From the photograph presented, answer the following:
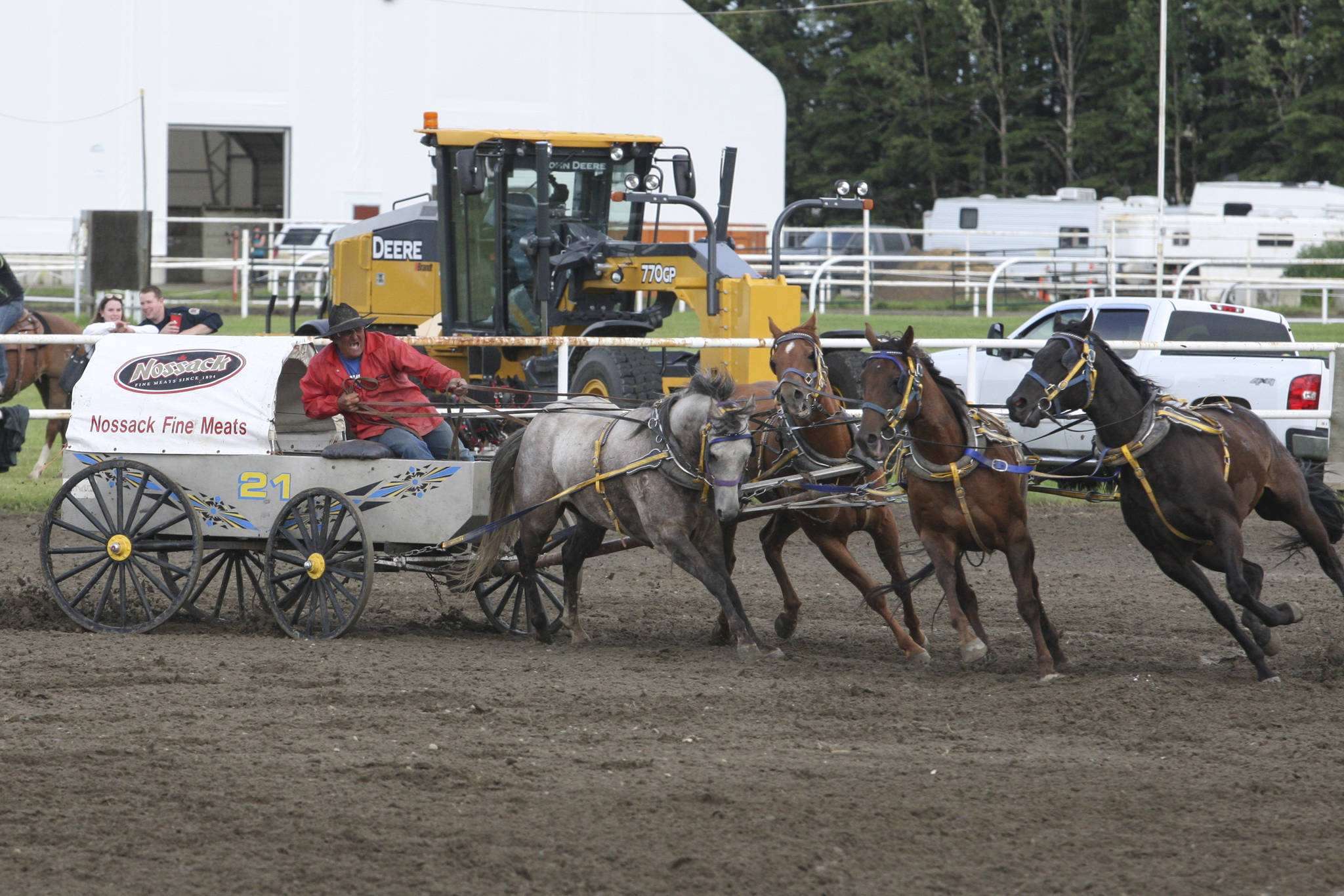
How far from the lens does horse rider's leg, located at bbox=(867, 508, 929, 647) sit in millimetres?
8453

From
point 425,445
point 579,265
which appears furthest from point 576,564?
point 579,265

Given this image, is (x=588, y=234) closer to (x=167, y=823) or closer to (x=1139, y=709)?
(x=1139, y=709)

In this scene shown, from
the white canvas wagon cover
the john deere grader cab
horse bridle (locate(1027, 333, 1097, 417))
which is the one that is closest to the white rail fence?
the john deere grader cab

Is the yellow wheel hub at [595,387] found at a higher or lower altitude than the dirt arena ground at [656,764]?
higher

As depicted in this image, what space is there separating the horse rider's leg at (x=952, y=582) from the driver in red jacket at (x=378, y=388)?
267 centimetres

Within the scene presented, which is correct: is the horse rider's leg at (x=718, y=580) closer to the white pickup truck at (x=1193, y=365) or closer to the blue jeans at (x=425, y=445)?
the blue jeans at (x=425, y=445)

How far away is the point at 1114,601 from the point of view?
10.1 meters

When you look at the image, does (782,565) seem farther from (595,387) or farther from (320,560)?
(595,387)

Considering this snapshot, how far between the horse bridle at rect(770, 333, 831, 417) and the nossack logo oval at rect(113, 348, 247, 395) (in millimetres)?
2956

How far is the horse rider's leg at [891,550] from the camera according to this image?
8.45m

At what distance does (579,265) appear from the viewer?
→ 12.9 meters

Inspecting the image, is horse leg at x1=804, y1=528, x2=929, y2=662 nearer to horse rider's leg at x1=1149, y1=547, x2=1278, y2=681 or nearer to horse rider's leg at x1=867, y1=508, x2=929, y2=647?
horse rider's leg at x1=867, y1=508, x2=929, y2=647

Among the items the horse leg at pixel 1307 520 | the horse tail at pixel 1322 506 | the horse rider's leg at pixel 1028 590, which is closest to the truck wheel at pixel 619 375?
the horse rider's leg at pixel 1028 590

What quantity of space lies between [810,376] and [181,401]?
341 centimetres
